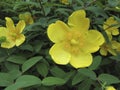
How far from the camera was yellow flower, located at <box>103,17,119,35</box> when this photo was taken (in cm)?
117

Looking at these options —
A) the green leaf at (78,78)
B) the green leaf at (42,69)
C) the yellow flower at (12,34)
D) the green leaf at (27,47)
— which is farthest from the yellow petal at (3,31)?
the green leaf at (78,78)

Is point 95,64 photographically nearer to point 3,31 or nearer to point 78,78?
point 78,78

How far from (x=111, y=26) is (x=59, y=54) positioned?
0.73 feet

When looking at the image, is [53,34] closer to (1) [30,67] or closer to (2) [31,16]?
(1) [30,67]

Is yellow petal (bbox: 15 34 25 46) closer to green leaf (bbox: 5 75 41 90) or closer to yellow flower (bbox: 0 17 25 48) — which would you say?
yellow flower (bbox: 0 17 25 48)

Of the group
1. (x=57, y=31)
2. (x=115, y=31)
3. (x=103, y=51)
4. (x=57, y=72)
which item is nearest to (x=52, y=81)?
(x=57, y=72)

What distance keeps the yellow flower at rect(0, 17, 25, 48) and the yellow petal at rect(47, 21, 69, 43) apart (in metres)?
0.13

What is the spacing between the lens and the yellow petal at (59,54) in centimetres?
100

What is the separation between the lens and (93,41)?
3.51 ft

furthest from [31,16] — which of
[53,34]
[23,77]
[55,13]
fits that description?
[23,77]

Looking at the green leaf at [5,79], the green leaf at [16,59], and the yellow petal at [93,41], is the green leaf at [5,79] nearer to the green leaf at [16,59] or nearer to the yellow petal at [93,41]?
the green leaf at [16,59]

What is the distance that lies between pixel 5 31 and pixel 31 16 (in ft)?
0.37

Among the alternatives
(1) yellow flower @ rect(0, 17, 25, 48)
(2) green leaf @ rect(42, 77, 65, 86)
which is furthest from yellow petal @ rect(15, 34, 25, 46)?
(2) green leaf @ rect(42, 77, 65, 86)

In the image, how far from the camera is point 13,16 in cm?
135
